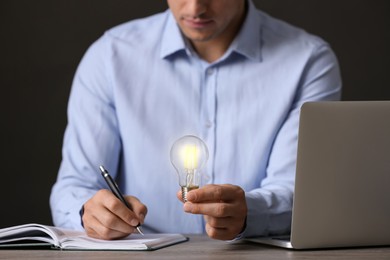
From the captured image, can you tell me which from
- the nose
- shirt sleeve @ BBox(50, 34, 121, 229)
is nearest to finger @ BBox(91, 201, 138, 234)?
shirt sleeve @ BBox(50, 34, 121, 229)

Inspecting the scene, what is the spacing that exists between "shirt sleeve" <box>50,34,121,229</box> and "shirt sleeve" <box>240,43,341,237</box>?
0.41 m

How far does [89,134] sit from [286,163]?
0.50 meters

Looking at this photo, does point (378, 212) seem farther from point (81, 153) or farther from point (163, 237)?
point (81, 153)

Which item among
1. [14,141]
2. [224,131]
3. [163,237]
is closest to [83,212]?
[163,237]

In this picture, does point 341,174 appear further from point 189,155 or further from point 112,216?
point 112,216

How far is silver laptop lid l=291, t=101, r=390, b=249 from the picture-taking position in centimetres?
135

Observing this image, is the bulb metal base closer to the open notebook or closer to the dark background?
the open notebook

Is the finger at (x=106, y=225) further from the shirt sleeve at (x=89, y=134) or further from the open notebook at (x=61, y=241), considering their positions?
the shirt sleeve at (x=89, y=134)

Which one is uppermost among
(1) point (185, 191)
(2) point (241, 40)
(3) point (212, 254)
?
(2) point (241, 40)

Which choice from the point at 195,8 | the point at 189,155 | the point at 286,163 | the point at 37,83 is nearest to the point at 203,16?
the point at 195,8

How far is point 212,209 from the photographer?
4.83 ft

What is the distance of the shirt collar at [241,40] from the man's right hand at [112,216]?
611mm

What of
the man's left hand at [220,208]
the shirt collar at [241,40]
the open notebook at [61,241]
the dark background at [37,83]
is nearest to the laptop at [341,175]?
the man's left hand at [220,208]

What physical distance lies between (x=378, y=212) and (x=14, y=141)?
1.83 m
